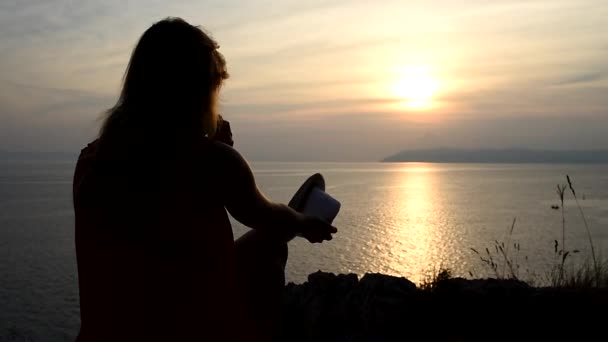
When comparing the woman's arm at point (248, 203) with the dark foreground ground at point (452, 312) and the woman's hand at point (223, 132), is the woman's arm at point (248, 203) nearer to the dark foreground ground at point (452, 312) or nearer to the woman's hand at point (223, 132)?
the woman's hand at point (223, 132)

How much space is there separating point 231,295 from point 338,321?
3.75 m

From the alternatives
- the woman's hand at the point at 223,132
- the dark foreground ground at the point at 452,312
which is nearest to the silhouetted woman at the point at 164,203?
the woman's hand at the point at 223,132

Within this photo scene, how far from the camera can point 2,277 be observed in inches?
669

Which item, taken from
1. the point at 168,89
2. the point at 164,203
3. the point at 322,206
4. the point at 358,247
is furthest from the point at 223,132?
the point at 358,247

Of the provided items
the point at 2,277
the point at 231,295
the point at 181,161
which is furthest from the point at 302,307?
the point at 2,277

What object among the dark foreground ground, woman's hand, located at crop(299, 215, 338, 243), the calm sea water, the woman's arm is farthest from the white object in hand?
the calm sea water

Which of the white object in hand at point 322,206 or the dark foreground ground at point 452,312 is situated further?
the dark foreground ground at point 452,312

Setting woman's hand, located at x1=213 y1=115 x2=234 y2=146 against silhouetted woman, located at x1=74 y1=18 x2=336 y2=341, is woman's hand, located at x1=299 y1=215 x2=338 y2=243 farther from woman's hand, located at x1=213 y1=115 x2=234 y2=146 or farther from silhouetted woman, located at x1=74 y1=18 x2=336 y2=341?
woman's hand, located at x1=213 y1=115 x2=234 y2=146

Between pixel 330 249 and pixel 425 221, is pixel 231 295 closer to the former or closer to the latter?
pixel 330 249

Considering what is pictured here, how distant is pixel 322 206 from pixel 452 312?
3254 mm

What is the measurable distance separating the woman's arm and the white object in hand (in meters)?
0.28

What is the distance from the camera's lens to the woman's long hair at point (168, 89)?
2.23m

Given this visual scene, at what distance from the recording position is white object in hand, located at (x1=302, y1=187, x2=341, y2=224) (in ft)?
9.77

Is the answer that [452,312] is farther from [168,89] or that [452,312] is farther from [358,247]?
[358,247]
